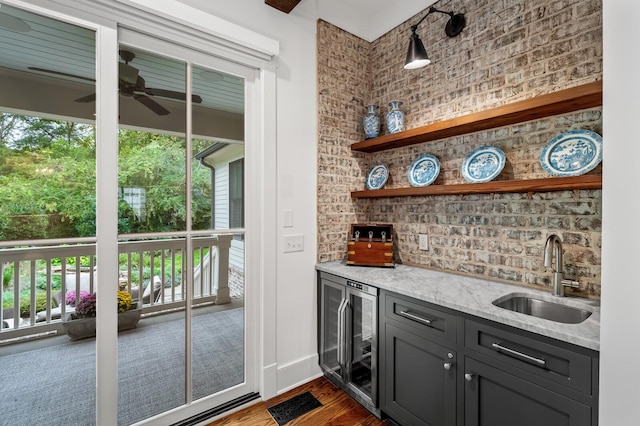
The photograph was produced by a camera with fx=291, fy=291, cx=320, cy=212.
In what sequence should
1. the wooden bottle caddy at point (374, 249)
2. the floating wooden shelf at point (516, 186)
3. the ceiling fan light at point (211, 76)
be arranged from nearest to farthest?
1. the floating wooden shelf at point (516, 186)
2. the ceiling fan light at point (211, 76)
3. the wooden bottle caddy at point (374, 249)

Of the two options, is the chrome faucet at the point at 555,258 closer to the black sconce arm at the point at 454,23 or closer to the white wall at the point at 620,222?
the white wall at the point at 620,222

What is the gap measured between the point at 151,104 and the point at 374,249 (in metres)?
1.79

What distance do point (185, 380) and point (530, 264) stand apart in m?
2.24

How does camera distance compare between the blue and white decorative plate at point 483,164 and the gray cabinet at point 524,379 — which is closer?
the gray cabinet at point 524,379

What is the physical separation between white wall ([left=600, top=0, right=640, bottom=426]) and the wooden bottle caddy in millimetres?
1317

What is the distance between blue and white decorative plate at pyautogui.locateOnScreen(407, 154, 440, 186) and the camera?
2.16 meters

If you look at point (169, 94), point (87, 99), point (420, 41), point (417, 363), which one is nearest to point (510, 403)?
point (417, 363)

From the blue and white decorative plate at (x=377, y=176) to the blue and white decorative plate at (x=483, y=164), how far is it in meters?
0.67

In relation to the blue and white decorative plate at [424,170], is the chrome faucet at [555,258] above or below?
below

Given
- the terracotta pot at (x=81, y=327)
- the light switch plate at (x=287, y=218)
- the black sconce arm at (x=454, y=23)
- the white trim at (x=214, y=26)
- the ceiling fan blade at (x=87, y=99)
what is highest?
the black sconce arm at (x=454, y=23)

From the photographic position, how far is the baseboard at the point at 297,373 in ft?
7.13

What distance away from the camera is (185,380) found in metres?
1.85

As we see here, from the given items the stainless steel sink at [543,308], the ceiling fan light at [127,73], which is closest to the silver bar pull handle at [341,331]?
the stainless steel sink at [543,308]

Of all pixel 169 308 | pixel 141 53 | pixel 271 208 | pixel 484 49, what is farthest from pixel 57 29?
pixel 484 49
